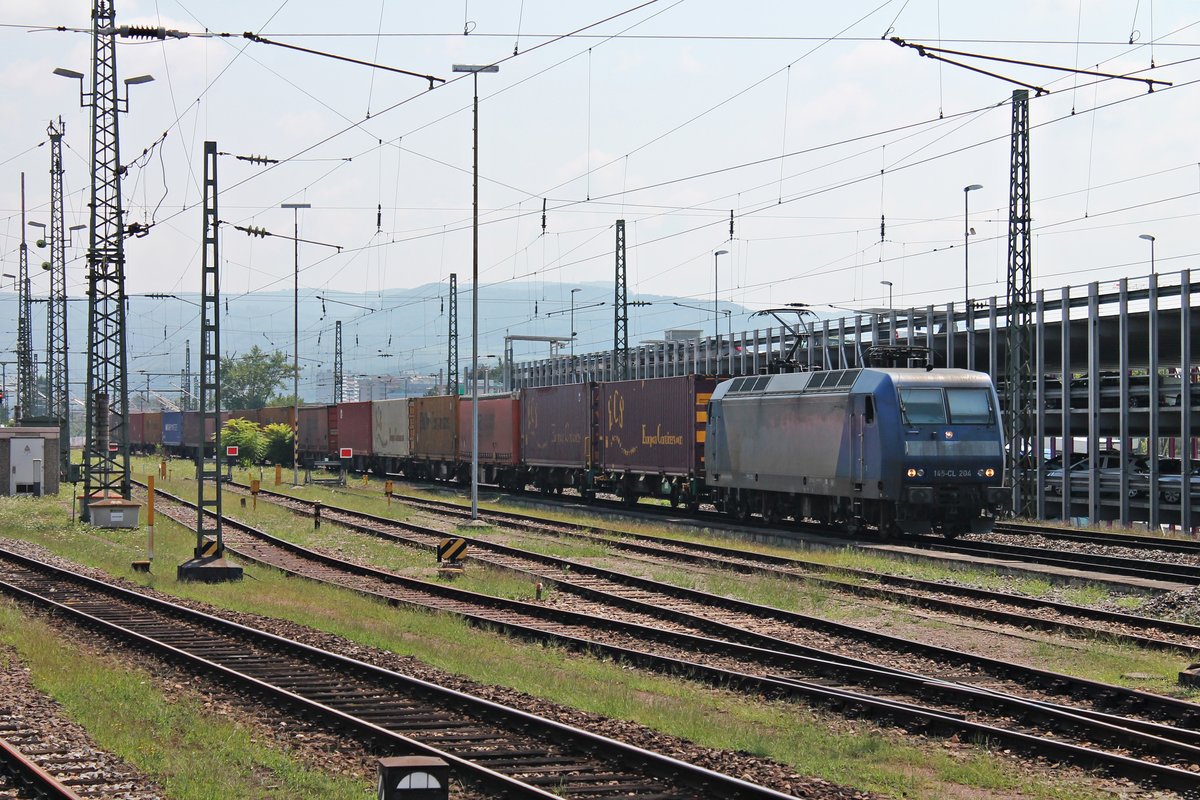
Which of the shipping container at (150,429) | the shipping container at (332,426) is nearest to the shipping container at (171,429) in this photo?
the shipping container at (150,429)

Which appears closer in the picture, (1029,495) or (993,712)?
(993,712)

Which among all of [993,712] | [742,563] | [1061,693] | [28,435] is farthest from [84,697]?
[28,435]

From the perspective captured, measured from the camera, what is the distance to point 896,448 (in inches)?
987

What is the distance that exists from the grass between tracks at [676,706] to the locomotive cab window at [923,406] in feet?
37.7

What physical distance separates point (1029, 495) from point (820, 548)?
32.1ft

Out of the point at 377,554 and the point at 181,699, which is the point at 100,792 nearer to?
the point at 181,699

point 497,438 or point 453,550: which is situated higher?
point 497,438

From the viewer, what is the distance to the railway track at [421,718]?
8.88 metres

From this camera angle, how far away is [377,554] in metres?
26.8

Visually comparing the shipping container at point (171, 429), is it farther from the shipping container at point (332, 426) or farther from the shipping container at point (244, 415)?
the shipping container at point (332, 426)

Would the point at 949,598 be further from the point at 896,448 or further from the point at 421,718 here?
the point at 421,718

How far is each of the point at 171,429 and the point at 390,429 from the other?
3728 centimetres

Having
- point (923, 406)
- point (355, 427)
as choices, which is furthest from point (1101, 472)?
point (355, 427)

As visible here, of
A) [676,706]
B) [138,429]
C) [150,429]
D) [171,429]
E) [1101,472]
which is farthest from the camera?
[138,429]
